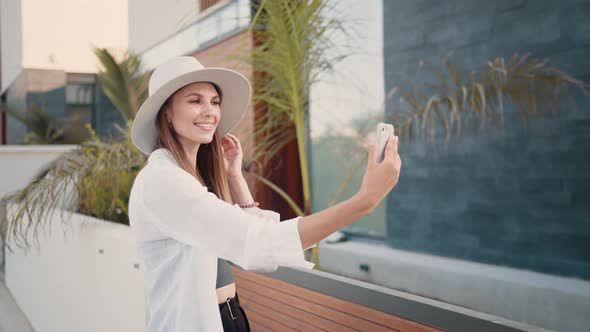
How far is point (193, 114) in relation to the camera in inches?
51.1

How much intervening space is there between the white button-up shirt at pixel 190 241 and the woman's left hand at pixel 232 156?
11.6 inches

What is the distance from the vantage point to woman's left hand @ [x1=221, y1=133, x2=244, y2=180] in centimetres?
153

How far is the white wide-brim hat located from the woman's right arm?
0.52 metres

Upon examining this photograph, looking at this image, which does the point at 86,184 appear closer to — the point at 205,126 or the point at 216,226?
the point at 205,126

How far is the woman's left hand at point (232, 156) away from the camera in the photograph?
1.53 meters

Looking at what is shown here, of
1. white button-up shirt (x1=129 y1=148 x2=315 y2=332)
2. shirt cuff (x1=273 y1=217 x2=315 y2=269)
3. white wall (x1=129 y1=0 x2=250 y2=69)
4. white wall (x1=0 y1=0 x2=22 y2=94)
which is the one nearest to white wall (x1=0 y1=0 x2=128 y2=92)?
white wall (x1=0 y1=0 x2=22 y2=94)

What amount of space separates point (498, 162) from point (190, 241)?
2883 millimetres

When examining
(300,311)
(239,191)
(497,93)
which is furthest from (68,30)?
(239,191)

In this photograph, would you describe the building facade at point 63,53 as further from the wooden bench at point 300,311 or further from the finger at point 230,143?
the finger at point 230,143

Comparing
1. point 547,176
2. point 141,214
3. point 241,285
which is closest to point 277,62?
point 241,285

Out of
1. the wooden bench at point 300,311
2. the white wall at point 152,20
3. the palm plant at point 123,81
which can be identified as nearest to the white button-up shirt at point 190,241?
the wooden bench at point 300,311

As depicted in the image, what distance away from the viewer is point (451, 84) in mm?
3664

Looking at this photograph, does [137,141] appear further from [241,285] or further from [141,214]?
[241,285]

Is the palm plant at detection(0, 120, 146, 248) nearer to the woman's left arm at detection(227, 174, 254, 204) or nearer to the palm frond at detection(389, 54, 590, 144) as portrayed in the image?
the palm frond at detection(389, 54, 590, 144)
